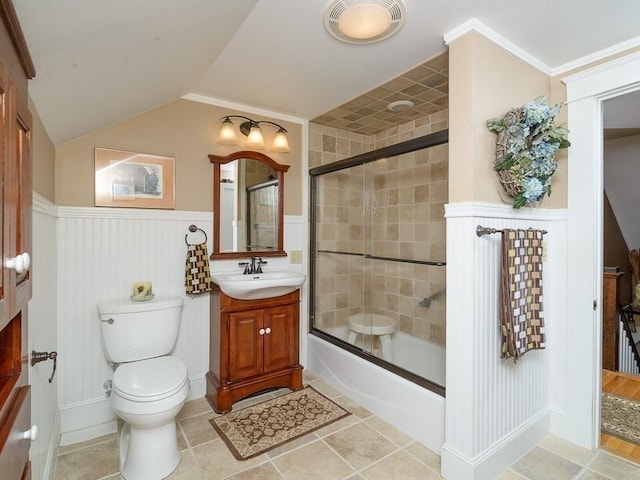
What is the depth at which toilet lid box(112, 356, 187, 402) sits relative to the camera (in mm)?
1720

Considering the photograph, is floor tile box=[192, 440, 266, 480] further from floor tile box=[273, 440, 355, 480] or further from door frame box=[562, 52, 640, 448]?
door frame box=[562, 52, 640, 448]

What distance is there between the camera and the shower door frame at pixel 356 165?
197cm

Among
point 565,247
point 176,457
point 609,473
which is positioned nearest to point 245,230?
point 176,457

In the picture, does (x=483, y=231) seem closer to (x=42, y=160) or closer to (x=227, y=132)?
(x=227, y=132)

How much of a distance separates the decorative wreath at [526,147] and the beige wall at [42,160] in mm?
2104

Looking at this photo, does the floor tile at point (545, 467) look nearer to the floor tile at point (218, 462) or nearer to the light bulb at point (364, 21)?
the floor tile at point (218, 462)

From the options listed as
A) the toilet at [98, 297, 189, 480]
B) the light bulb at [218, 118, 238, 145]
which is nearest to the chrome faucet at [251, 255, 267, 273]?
the toilet at [98, 297, 189, 480]

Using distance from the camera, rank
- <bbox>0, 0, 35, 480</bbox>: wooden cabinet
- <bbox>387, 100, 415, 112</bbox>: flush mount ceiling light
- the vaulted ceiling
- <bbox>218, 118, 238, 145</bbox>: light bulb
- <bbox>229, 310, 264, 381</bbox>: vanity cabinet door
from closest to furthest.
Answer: <bbox>0, 0, 35, 480</bbox>: wooden cabinet, the vaulted ceiling, <bbox>229, 310, 264, 381</bbox>: vanity cabinet door, <bbox>218, 118, 238, 145</bbox>: light bulb, <bbox>387, 100, 415, 112</bbox>: flush mount ceiling light

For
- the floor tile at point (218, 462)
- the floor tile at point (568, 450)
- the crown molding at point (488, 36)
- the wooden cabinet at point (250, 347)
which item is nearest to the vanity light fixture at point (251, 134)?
the wooden cabinet at point (250, 347)

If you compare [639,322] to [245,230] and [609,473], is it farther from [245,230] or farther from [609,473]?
[245,230]

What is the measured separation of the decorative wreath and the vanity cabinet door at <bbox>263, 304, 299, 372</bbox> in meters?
1.74

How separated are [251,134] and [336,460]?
91.5 inches

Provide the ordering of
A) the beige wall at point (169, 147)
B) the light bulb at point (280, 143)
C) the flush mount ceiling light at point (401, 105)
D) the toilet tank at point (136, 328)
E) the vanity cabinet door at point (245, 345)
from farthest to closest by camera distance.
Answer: the light bulb at point (280, 143)
the flush mount ceiling light at point (401, 105)
the vanity cabinet door at point (245, 345)
the beige wall at point (169, 147)
the toilet tank at point (136, 328)

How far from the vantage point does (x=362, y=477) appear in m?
1.78
